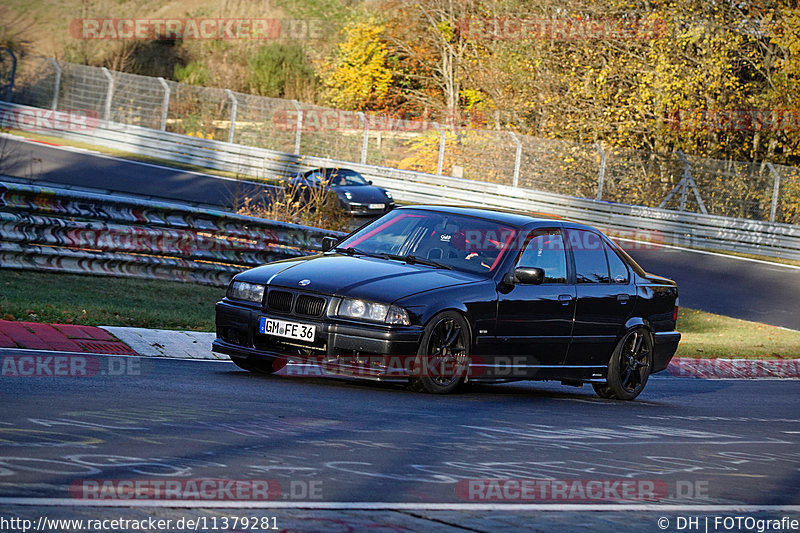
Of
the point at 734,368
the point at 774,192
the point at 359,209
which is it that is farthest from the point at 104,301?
the point at 774,192

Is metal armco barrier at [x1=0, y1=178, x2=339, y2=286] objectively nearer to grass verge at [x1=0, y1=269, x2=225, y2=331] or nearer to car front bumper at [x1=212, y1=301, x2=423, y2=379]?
grass verge at [x1=0, y1=269, x2=225, y2=331]

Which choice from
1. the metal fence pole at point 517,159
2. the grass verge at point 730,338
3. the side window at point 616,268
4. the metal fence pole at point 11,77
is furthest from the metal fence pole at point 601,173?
the side window at point 616,268

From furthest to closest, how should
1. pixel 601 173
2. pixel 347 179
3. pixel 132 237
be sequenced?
pixel 601 173
pixel 347 179
pixel 132 237

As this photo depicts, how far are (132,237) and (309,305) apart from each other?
20.7ft

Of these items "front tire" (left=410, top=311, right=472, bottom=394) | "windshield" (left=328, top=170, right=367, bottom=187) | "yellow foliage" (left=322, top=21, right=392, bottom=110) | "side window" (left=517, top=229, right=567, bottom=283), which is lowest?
"front tire" (left=410, top=311, right=472, bottom=394)

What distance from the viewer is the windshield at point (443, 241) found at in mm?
9344

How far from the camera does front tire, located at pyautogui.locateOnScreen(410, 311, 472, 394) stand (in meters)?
8.49

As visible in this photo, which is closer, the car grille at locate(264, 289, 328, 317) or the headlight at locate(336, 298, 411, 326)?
the headlight at locate(336, 298, 411, 326)

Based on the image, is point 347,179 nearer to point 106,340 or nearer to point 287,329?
point 106,340

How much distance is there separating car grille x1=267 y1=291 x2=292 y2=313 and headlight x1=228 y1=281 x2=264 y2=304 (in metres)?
0.09

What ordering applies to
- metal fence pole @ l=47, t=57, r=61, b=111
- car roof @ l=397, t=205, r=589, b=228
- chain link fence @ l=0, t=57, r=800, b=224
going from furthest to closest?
A: metal fence pole @ l=47, t=57, r=61, b=111 < chain link fence @ l=0, t=57, r=800, b=224 < car roof @ l=397, t=205, r=589, b=228

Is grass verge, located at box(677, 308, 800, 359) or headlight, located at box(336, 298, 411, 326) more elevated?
headlight, located at box(336, 298, 411, 326)

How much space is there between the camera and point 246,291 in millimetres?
8938

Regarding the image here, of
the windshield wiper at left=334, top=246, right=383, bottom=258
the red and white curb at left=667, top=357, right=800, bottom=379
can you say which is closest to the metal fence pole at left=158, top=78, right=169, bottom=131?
the red and white curb at left=667, top=357, right=800, bottom=379
